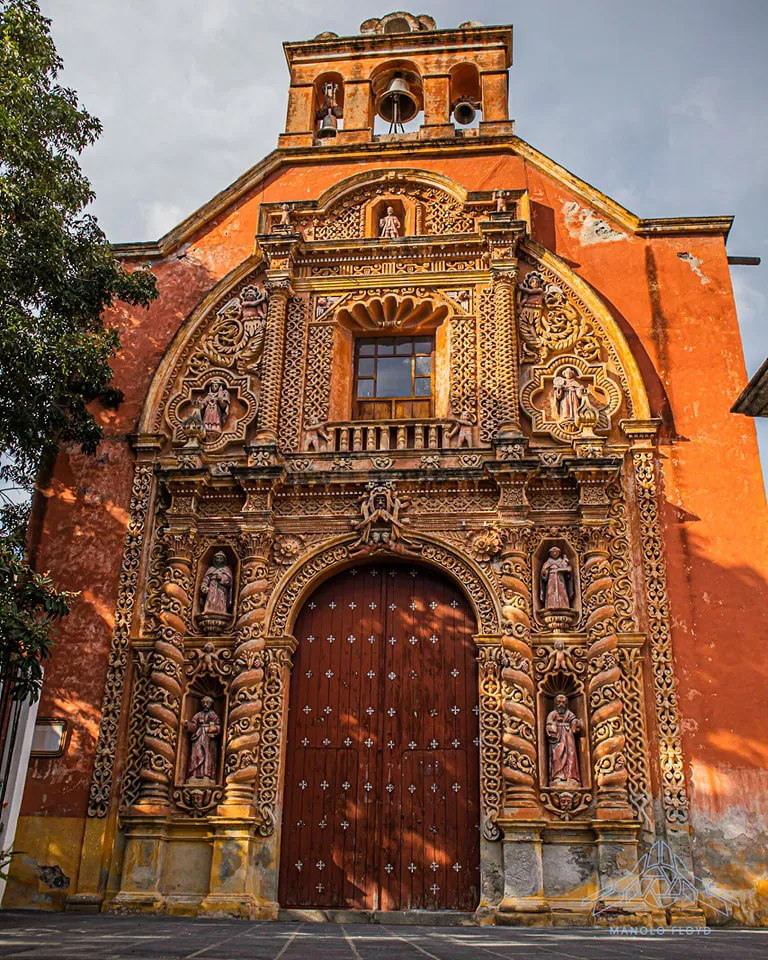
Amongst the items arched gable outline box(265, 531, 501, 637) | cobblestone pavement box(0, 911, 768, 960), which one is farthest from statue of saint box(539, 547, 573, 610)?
cobblestone pavement box(0, 911, 768, 960)

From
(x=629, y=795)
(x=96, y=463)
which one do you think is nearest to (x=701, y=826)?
(x=629, y=795)

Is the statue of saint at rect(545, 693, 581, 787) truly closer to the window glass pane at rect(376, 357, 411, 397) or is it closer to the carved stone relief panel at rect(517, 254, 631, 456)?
the carved stone relief panel at rect(517, 254, 631, 456)

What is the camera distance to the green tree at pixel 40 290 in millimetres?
9414

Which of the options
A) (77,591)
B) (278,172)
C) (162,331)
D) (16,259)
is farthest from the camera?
(278,172)

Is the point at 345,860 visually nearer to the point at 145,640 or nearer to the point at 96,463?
the point at 145,640

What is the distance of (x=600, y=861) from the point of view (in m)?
9.34

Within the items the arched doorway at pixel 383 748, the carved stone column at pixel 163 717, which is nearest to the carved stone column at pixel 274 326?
the carved stone column at pixel 163 717

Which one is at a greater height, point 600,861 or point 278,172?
point 278,172

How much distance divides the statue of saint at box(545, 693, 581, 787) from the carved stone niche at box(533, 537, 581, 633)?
2.85 feet

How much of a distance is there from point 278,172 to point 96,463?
504 centimetres

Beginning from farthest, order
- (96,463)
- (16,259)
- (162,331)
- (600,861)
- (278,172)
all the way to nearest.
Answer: (278,172) → (162,331) → (96,463) → (16,259) → (600,861)

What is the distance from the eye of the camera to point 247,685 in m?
10.4

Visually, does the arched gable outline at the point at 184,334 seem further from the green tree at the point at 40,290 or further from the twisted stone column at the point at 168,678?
the twisted stone column at the point at 168,678

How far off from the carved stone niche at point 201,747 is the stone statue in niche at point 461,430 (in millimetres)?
3917
